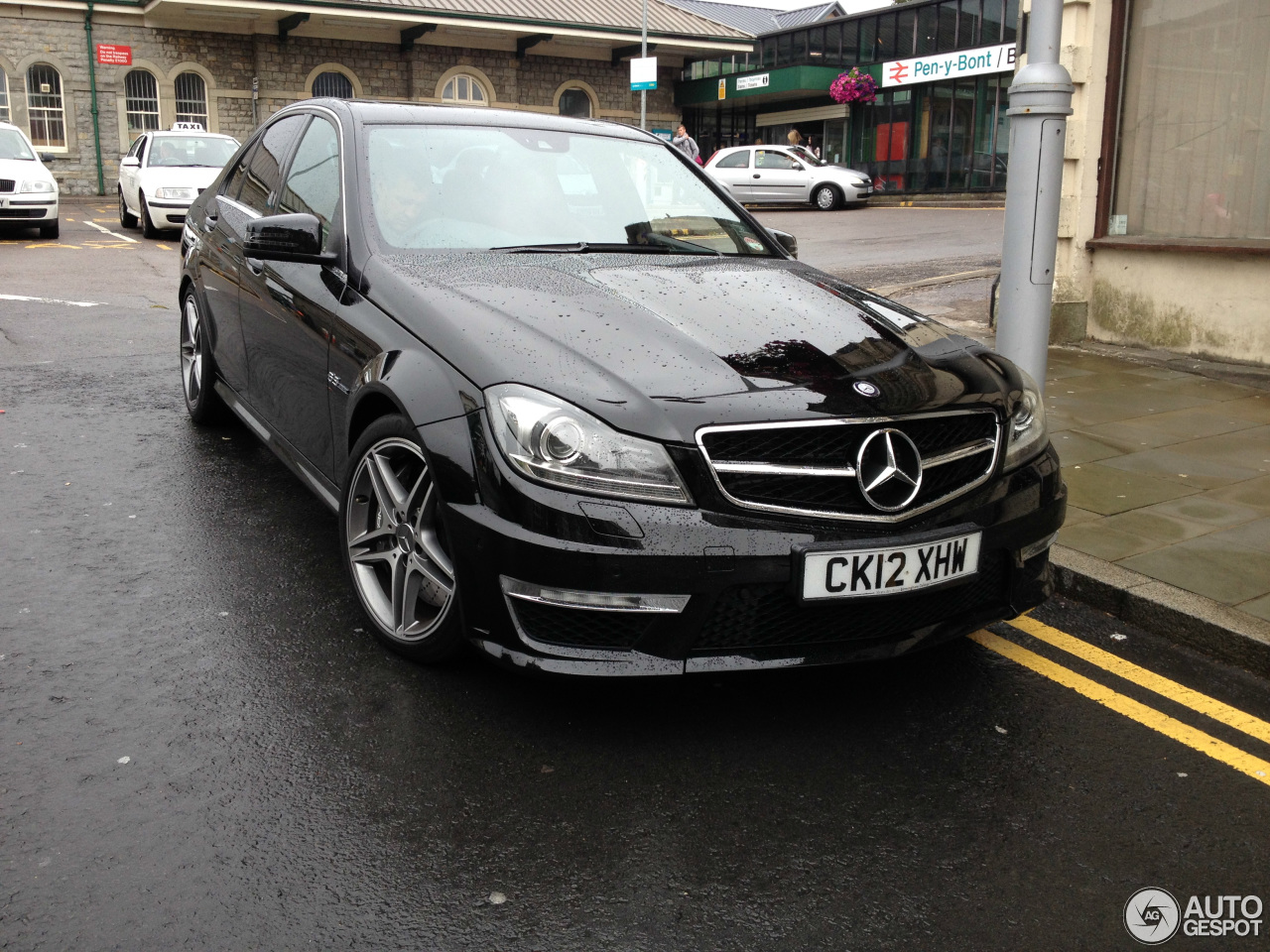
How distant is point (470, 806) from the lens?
2.73 metres

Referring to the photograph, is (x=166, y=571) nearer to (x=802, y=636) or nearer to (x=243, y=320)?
(x=243, y=320)

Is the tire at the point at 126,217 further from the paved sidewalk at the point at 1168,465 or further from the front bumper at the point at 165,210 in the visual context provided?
the paved sidewalk at the point at 1168,465

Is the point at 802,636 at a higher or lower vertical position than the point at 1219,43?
lower

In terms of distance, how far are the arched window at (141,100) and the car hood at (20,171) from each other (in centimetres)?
1736

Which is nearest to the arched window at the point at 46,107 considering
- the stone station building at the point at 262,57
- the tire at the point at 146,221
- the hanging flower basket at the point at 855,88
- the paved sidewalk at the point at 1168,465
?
the stone station building at the point at 262,57

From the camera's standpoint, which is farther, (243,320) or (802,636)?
(243,320)

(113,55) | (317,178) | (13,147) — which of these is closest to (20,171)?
(13,147)

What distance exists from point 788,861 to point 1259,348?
664 centimetres

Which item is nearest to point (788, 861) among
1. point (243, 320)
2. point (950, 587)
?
point (950, 587)

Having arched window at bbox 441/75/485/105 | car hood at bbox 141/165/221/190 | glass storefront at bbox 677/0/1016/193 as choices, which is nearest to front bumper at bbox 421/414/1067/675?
car hood at bbox 141/165/221/190

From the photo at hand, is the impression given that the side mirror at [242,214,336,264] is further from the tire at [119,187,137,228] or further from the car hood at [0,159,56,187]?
the tire at [119,187,137,228]

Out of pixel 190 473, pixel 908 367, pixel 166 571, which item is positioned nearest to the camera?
pixel 908 367

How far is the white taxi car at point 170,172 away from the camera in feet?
56.5

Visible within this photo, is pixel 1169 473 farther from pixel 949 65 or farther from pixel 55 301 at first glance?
pixel 949 65
